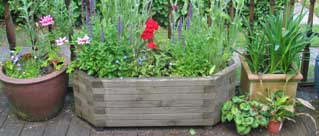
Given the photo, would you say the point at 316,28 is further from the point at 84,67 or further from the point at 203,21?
the point at 84,67

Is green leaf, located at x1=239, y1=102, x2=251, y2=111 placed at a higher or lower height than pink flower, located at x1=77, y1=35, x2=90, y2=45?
lower

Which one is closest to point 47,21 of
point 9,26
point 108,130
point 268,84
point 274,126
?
point 9,26

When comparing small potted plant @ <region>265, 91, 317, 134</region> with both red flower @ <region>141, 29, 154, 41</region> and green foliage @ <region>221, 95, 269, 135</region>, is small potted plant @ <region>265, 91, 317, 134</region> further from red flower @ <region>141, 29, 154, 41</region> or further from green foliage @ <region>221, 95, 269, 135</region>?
red flower @ <region>141, 29, 154, 41</region>

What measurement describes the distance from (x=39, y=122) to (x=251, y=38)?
147 cm

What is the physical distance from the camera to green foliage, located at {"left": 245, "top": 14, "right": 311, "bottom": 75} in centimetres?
264

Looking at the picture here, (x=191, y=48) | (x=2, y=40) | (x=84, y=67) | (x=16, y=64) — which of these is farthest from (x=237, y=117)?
(x=2, y=40)

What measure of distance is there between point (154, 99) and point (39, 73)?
2.52 ft

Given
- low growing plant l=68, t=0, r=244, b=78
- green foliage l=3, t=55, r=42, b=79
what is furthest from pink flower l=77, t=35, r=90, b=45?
green foliage l=3, t=55, r=42, b=79

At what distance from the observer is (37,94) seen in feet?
8.71

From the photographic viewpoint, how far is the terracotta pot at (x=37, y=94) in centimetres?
262

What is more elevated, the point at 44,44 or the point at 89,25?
the point at 89,25

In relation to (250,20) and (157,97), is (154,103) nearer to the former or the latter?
(157,97)

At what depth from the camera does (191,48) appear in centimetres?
262

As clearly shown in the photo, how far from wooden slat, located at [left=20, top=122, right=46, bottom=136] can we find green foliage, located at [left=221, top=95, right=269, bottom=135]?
1.13m
